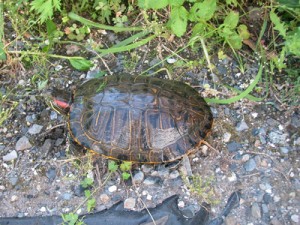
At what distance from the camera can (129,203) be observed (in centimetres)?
272

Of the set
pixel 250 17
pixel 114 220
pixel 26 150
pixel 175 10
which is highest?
pixel 175 10

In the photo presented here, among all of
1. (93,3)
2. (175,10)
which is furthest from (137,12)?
(175,10)

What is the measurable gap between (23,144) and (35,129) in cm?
13

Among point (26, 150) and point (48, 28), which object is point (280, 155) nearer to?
point (26, 150)

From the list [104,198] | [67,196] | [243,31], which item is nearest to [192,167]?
[104,198]

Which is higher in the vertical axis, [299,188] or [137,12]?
[137,12]

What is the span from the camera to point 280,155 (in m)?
2.83

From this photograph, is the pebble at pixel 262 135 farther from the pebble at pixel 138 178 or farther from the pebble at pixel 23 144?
the pebble at pixel 23 144

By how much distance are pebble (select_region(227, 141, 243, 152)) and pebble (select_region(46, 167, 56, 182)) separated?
1.13 meters

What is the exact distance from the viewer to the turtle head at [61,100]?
2850 mm

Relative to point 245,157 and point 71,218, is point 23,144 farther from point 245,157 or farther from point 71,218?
A: point 245,157

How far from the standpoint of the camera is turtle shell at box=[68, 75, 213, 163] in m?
2.64

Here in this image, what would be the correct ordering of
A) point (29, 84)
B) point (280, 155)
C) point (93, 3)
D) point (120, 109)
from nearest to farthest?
point (120, 109), point (280, 155), point (29, 84), point (93, 3)

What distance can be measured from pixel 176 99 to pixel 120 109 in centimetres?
34
